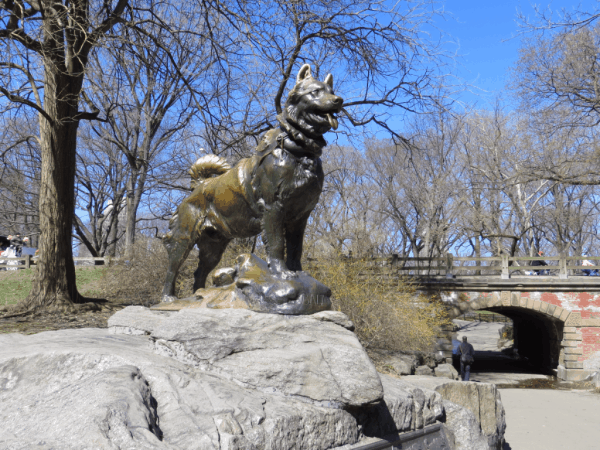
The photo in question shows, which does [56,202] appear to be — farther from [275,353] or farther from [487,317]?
[487,317]

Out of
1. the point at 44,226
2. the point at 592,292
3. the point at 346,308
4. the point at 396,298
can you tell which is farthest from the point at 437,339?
the point at 44,226

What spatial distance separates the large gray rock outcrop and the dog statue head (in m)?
1.48

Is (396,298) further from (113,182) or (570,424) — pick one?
(113,182)

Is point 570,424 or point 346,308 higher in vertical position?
point 346,308

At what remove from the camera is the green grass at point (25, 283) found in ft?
51.1

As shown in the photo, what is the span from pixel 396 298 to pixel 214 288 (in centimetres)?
1157

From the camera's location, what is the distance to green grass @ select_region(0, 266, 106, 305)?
51.1 feet

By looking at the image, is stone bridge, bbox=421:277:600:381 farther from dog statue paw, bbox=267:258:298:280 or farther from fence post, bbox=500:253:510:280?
dog statue paw, bbox=267:258:298:280

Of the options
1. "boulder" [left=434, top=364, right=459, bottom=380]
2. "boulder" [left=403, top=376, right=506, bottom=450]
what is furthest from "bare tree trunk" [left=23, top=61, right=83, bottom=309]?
"boulder" [left=434, top=364, right=459, bottom=380]

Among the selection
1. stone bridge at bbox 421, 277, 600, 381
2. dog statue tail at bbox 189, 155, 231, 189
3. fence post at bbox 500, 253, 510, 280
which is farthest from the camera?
fence post at bbox 500, 253, 510, 280

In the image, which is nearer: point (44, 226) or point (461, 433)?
point (461, 433)

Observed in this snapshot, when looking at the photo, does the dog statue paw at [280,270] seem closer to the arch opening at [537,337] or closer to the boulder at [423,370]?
the boulder at [423,370]

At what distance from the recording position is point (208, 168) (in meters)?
5.07

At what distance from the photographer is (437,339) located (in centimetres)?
1912
